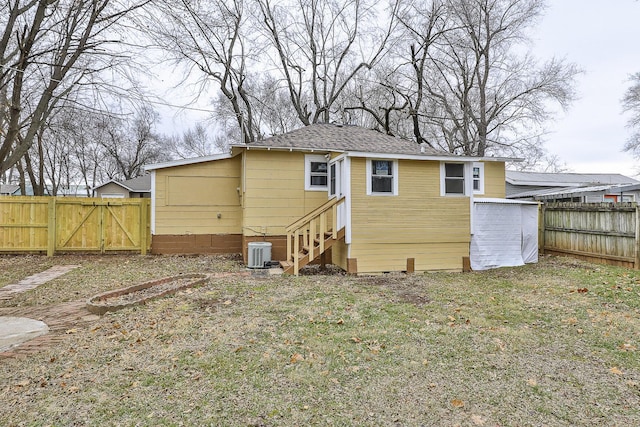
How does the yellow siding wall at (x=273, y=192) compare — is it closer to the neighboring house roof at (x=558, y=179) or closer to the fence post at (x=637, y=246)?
the fence post at (x=637, y=246)

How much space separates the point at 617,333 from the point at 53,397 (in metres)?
6.05

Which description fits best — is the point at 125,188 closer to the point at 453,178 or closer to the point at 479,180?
the point at 479,180

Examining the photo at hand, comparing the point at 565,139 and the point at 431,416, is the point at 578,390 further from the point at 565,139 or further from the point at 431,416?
the point at 565,139

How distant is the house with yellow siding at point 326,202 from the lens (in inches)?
336

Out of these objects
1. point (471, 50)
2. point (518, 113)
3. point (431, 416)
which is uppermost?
point (471, 50)

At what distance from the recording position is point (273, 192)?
9875mm

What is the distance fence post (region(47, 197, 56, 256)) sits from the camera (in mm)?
10555

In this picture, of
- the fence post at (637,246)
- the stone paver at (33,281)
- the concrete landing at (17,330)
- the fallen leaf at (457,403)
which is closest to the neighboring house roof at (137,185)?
the stone paver at (33,281)

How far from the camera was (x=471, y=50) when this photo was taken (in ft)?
62.8

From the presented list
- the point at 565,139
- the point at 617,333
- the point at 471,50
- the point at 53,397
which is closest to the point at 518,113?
the point at 471,50

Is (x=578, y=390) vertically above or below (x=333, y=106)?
below

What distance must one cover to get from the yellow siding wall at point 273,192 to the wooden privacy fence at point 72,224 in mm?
3728

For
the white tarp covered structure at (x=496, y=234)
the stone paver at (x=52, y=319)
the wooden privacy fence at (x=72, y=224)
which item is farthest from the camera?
the wooden privacy fence at (x=72, y=224)

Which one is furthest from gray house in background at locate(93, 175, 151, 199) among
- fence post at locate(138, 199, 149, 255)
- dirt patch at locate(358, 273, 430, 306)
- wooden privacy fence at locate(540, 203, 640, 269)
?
wooden privacy fence at locate(540, 203, 640, 269)
